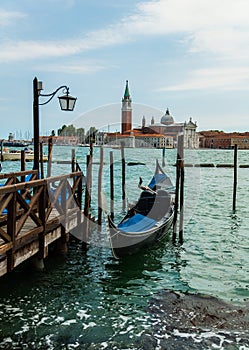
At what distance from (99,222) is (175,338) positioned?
4690 millimetres

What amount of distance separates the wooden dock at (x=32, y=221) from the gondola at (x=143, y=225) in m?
0.75

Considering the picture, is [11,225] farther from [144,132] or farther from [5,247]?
[144,132]

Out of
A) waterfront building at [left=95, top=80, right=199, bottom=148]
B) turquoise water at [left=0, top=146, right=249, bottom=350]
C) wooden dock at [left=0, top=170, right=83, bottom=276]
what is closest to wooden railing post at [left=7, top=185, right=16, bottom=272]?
wooden dock at [left=0, top=170, right=83, bottom=276]

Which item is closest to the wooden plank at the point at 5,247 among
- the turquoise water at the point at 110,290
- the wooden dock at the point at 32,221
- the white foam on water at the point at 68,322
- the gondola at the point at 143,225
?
the wooden dock at the point at 32,221

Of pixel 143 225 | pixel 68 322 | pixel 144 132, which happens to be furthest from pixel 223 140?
pixel 68 322

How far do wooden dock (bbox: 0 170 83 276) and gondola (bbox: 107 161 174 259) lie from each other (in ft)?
2.45

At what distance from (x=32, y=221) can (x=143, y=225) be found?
2.35 meters

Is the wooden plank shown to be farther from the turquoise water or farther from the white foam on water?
the white foam on water

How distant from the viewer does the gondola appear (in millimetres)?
6879

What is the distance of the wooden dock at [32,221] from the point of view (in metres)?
Result: 4.60

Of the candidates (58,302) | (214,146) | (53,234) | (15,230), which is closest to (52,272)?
(53,234)

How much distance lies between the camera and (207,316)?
4855mm

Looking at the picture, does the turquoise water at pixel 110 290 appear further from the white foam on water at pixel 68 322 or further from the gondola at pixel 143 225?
the gondola at pixel 143 225

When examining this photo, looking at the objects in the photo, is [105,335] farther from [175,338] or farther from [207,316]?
[207,316]
